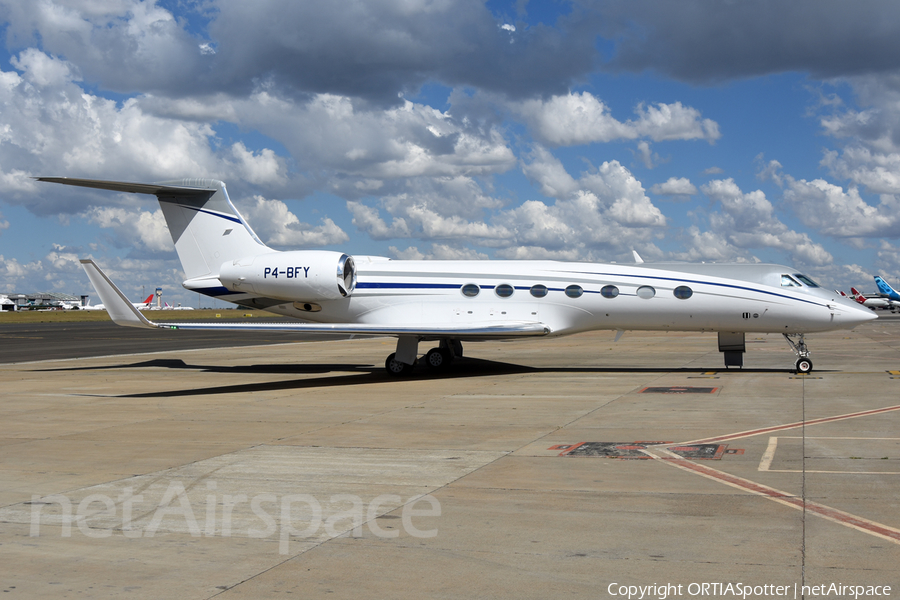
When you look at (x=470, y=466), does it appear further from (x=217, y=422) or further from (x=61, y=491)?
(x=217, y=422)

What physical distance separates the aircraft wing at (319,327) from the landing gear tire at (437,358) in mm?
1563

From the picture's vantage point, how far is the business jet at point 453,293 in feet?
64.1

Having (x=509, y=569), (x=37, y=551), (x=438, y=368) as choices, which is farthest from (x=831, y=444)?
(x=438, y=368)

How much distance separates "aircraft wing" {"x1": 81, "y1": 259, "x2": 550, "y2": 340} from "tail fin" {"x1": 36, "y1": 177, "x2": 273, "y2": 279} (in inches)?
129

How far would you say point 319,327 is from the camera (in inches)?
760

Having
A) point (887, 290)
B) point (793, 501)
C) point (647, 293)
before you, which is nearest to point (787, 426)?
point (793, 501)

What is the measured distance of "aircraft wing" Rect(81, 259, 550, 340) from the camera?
59.2 ft

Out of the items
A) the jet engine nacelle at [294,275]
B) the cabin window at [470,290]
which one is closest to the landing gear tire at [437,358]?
the cabin window at [470,290]

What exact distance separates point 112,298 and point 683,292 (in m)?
13.9

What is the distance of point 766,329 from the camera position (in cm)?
1997

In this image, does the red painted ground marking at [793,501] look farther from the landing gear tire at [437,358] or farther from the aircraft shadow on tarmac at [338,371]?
the landing gear tire at [437,358]

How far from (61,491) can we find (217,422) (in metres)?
4.94

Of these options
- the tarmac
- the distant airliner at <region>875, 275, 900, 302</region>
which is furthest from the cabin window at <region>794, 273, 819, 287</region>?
the distant airliner at <region>875, 275, 900, 302</region>

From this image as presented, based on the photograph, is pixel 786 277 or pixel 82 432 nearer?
pixel 82 432
